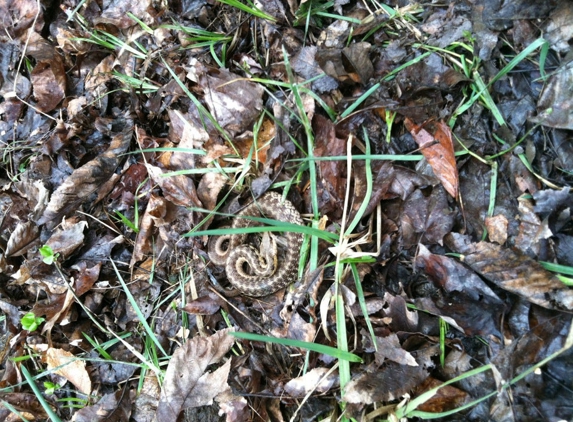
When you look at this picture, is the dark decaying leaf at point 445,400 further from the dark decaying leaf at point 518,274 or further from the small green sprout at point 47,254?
the small green sprout at point 47,254

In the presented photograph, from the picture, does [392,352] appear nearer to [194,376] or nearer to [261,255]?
[261,255]

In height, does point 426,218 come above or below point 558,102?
below

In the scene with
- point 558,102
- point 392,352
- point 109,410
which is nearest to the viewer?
point 392,352

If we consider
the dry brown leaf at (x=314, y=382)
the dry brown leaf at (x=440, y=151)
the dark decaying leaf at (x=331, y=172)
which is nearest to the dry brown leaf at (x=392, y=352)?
the dry brown leaf at (x=314, y=382)

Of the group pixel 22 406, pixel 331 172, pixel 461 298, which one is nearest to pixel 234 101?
pixel 331 172

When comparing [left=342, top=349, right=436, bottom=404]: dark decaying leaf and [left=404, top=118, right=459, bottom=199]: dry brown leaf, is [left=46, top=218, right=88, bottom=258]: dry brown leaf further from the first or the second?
[left=404, top=118, right=459, bottom=199]: dry brown leaf
